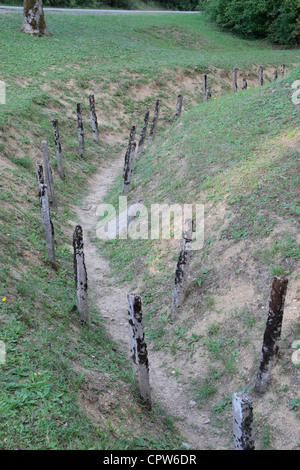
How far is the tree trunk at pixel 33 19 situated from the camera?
22.9 metres

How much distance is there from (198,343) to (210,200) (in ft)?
10.8

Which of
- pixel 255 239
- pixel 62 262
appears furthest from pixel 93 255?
pixel 255 239

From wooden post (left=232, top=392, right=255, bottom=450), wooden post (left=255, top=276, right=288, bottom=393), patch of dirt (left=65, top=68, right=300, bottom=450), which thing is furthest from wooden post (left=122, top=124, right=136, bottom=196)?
wooden post (left=232, top=392, right=255, bottom=450)

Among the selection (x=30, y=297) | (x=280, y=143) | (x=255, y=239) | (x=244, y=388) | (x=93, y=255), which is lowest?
(x=93, y=255)

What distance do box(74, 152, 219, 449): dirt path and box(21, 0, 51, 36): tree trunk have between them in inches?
537

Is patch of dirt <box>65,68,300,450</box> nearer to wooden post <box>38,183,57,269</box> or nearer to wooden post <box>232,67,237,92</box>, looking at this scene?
wooden post <box>38,183,57,269</box>

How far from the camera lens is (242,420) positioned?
424cm

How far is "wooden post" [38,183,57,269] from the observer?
8578 mm

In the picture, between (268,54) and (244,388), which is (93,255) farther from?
(268,54)

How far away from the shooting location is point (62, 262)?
9.21m

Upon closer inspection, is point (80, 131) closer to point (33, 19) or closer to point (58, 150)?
point (58, 150)

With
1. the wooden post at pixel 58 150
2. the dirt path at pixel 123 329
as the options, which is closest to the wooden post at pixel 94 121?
the dirt path at pixel 123 329

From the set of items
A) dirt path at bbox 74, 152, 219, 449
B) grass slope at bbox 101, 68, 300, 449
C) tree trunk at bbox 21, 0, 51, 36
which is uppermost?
tree trunk at bbox 21, 0, 51, 36

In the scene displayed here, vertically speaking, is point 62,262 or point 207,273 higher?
point 207,273
